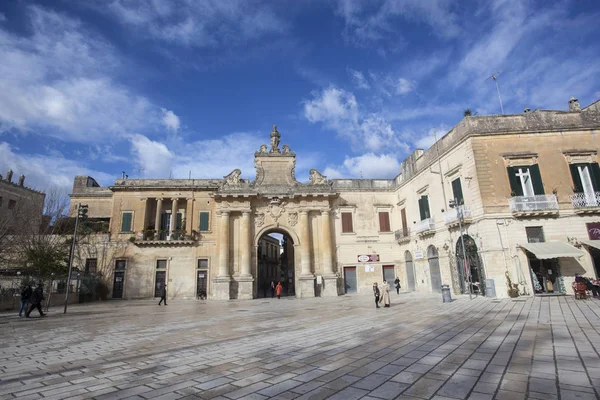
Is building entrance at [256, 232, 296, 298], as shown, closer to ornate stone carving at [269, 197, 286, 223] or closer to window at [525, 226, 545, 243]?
ornate stone carving at [269, 197, 286, 223]

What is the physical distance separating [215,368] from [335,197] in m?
22.6

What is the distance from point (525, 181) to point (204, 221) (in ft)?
75.7

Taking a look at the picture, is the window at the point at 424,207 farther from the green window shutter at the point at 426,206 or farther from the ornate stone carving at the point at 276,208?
the ornate stone carving at the point at 276,208

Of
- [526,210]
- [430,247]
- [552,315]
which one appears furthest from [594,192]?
[552,315]

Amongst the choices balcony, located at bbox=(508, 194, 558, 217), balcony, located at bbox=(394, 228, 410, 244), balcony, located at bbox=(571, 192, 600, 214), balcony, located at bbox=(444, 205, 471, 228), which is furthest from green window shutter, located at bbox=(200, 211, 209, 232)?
balcony, located at bbox=(571, 192, 600, 214)

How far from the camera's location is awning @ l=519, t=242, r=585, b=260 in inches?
634

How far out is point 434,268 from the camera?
2264 cm

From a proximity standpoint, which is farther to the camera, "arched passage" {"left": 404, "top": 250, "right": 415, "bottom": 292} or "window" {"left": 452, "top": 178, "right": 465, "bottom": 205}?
"arched passage" {"left": 404, "top": 250, "right": 415, "bottom": 292}

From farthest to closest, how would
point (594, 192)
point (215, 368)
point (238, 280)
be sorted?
1. point (238, 280)
2. point (594, 192)
3. point (215, 368)

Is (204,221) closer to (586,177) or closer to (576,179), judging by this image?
(576,179)

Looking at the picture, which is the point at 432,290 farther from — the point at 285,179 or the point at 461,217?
the point at 285,179

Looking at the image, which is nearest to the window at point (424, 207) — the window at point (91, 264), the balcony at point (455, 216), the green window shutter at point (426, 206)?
the green window shutter at point (426, 206)

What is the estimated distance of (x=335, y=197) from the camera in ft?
89.9

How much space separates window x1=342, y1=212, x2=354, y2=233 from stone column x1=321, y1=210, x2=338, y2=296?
5.39 feet
